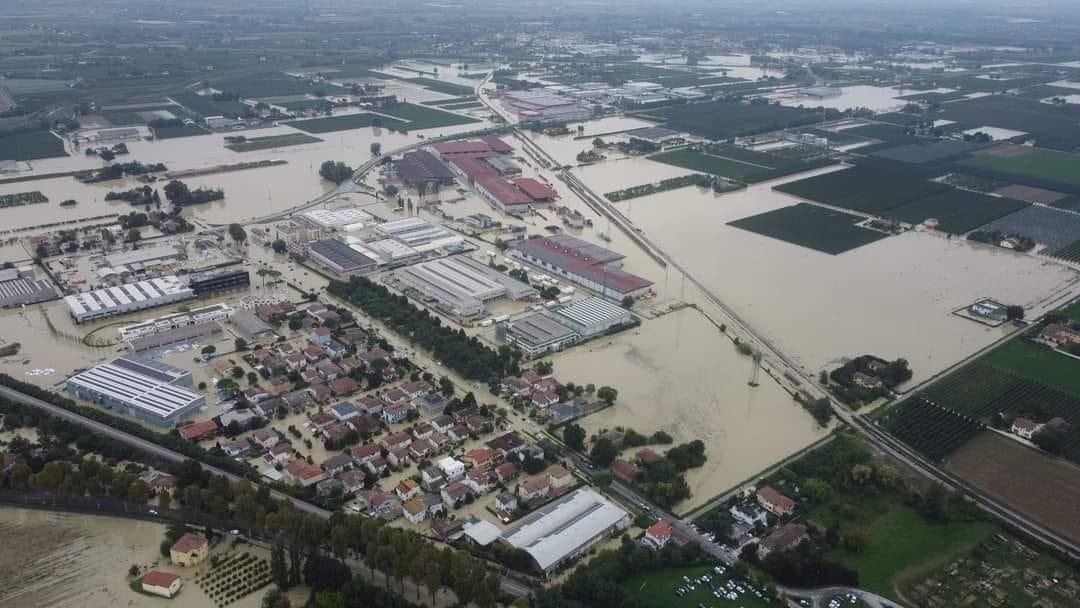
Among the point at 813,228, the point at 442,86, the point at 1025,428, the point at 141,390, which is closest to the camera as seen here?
the point at 1025,428

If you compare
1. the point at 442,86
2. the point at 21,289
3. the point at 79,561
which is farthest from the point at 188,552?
the point at 442,86

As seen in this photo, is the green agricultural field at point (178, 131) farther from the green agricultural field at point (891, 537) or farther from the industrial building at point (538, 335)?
the green agricultural field at point (891, 537)

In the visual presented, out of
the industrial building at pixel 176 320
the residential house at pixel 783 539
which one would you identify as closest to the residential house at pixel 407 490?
the residential house at pixel 783 539

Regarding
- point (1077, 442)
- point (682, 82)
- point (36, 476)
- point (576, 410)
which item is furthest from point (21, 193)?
point (682, 82)

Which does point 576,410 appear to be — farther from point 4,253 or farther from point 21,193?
point 21,193

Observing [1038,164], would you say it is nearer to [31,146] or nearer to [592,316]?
[592,316]
